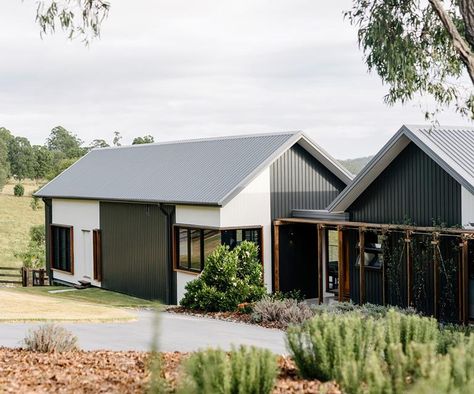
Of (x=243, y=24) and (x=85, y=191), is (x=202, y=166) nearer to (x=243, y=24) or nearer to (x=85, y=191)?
(x=85, y=191)

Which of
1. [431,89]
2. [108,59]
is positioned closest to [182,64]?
[108,59]

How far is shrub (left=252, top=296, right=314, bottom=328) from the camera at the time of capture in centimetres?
1766

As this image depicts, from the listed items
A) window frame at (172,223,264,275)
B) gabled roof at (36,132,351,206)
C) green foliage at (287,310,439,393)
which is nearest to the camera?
green foliage at (287,310,439,393)

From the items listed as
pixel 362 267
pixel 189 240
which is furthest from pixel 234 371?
pixel 189 240

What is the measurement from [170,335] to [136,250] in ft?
33.5

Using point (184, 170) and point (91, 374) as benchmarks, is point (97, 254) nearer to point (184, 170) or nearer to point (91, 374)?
point (184, 170)

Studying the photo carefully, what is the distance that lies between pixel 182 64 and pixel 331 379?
19338 millimetres

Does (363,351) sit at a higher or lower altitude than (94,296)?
higher

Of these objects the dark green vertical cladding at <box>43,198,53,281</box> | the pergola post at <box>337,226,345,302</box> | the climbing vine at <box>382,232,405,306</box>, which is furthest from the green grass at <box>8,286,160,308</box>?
the climbing vine at <box>382,232,405,306</box>

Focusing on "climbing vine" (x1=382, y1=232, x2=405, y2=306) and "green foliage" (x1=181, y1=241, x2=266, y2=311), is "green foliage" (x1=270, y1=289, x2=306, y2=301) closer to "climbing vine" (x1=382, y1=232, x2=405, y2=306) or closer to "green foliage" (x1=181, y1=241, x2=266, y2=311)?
"green foliage" (x1=181, y1=241, x2=266, y2=311)

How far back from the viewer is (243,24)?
1791 cm

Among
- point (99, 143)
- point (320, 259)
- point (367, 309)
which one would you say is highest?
point (99, 143)

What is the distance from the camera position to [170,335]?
15.3 m

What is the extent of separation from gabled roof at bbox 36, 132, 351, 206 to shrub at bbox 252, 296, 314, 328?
3899 mm
